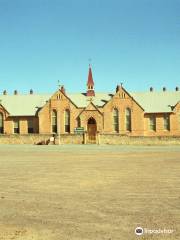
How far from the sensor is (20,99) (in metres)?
77.8

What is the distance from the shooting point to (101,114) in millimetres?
68562

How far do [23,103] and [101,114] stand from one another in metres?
16.6

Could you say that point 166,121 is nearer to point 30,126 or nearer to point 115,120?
point 115,120

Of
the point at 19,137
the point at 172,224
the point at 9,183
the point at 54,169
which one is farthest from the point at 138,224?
the point at 19,137

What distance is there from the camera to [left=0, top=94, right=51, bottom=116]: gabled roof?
7400 cm

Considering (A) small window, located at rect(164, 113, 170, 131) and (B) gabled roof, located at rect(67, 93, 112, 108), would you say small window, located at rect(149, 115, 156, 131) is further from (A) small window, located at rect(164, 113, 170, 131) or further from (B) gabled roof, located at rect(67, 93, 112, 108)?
(B) gabled roof, located at rect(67, 93, 112, 108)

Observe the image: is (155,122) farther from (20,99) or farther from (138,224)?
(138,224)

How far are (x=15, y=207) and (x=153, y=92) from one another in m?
64.7

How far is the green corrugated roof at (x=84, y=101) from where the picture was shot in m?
71.6

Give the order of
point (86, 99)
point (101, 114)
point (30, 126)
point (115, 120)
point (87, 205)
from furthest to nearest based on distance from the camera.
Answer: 1. point (86, 99)
2. point (30, 126)
3. point (115, 120)
4. point (101, 114)
5. point (87, 205)

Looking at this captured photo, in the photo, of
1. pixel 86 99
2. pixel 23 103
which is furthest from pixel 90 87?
pixel 23 103

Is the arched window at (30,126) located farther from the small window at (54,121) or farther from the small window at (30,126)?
the small window at (54,121)

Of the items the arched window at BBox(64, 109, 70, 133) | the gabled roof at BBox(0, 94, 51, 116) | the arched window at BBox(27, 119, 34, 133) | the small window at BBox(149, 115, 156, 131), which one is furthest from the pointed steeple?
the small window at BBox(149, 115, 156, 131)

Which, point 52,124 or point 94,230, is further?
point 52,124
